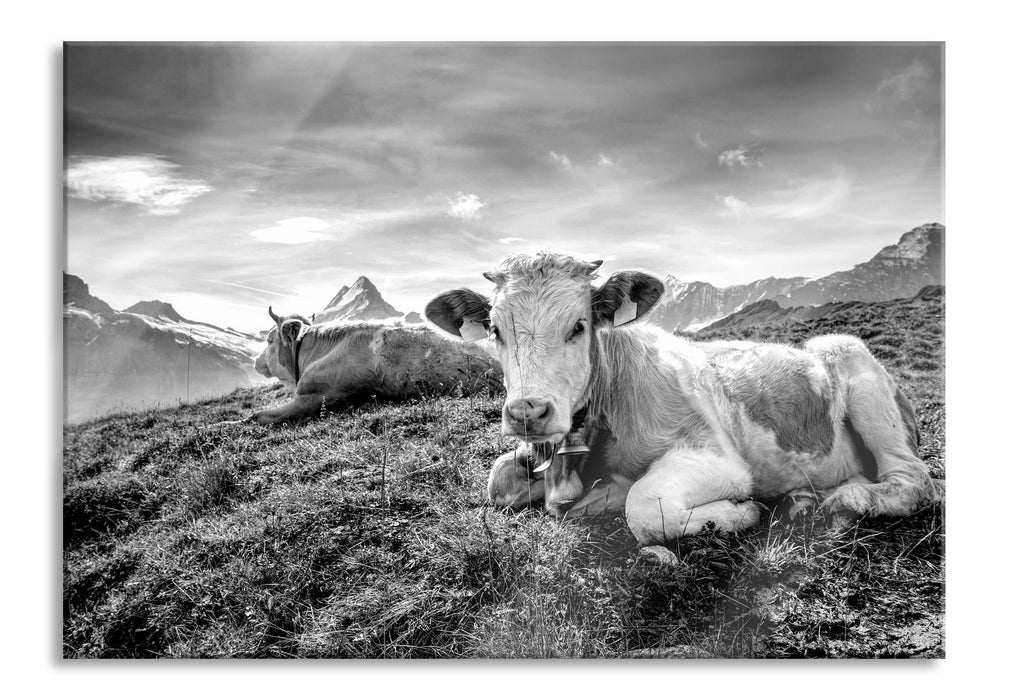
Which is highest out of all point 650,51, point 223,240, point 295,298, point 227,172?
point 650,51

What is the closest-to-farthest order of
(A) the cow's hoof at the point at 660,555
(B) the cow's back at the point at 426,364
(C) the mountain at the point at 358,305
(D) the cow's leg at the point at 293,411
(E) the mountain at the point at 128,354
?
(A) the cow's hoof at the point at 660,555 → (E) the mountain at the point at 128,354 → (C) the mountain at the point at 358,305 → (D) the cow's leg at the point at 293,411 → (B) the cow's back at the point at 426,364

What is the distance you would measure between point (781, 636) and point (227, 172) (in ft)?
10.4

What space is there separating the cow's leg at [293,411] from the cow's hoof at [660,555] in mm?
2202

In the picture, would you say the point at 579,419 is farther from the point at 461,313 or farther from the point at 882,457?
the point at 882,457

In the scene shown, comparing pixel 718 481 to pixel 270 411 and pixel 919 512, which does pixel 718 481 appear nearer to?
pixel 919 512

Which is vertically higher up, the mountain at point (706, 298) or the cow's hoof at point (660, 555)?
the mountain at point (706, 298)

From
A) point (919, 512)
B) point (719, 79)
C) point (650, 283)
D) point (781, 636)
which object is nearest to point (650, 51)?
point (719, 79)

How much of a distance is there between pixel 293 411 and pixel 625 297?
93.8 inches

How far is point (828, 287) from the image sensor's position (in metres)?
3.61

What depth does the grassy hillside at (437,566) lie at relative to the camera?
293cm

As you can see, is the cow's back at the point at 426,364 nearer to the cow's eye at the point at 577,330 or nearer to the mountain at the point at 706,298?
the mountain at the point at 706,298

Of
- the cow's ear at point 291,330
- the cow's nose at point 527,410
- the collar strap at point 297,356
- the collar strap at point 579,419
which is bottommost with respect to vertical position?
the collar strap at point 579,419

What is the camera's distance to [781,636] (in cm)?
294

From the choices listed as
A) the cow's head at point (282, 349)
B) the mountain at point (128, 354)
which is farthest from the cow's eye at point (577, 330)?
the mountain at point (128, 354)
